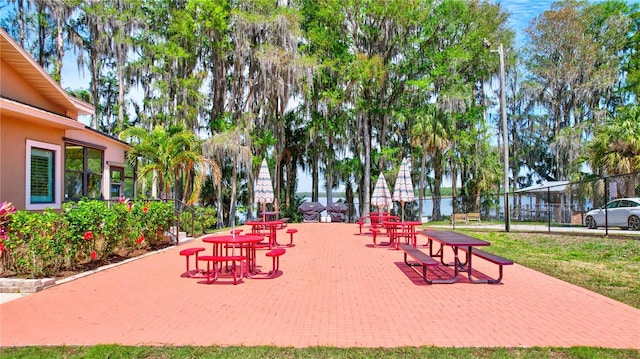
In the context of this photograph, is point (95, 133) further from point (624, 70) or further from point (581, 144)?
point (624, 70)

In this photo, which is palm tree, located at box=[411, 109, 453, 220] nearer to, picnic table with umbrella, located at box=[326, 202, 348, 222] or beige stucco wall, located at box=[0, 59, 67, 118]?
picnic table with umbrella, located at box=[326, 202, 348, 222]

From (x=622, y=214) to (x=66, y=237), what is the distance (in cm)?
1729

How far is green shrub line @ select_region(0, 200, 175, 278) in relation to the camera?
6555 millimetres

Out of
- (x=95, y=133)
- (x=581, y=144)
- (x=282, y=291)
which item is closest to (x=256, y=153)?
(x=95, y=133)

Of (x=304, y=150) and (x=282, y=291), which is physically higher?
(x=304, y=150)

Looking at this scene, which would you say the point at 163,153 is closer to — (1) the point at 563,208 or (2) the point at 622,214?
(2) the point at 622,214

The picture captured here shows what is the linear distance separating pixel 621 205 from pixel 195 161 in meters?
16.6

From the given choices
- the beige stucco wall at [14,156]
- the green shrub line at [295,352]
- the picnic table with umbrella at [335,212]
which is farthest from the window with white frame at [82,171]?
the picnic table with umbrella at [335,212]

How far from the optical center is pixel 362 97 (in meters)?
26.2

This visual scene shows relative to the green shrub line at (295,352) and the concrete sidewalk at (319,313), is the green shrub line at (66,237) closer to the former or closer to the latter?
the concrete sidewalk at (319,313)

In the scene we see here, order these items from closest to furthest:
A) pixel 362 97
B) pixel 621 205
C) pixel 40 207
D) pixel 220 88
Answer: pixel 40 207, pixel 621 205, pixel 220 88, pixel 362 97

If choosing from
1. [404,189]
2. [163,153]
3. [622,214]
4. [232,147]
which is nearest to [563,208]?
[622,214]

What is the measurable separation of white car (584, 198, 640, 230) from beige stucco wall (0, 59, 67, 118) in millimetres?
17840

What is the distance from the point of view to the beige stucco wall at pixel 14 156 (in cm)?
910
